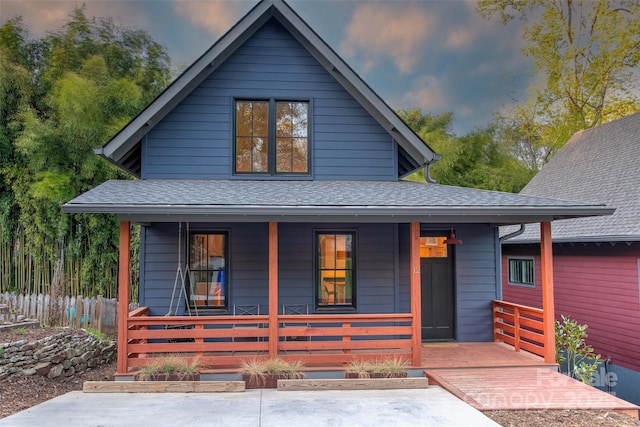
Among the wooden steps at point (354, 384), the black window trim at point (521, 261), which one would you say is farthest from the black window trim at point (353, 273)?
the black window trim at point (521, 261)

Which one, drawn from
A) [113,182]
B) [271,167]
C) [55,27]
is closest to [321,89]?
[271,167]

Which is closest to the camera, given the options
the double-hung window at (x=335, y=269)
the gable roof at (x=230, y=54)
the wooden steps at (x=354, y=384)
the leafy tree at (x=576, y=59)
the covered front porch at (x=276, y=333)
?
the wooden steps at (x=354, y=384)

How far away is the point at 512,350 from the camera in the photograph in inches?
281

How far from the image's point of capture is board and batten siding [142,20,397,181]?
759cm

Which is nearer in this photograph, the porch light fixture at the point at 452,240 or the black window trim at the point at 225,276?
the black window trim at the point at 225,276

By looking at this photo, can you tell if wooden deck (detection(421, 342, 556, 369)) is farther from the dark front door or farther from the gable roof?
the gable roof

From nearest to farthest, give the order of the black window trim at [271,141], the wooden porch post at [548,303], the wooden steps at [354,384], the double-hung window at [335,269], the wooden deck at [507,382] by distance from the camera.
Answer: the wooden deck at [507,382] < the wooden steps at [354,384] < the wooden porch post at [548,303] < the double-hung window at [335,269] < the black window trim at [271,141]

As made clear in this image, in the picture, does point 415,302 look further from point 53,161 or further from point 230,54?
point 53,161

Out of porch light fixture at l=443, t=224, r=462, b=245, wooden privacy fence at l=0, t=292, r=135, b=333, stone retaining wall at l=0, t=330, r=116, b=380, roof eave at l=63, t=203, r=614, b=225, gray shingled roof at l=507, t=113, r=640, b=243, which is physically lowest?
stone retaining wall at l=0, t=330, r=116, b=380

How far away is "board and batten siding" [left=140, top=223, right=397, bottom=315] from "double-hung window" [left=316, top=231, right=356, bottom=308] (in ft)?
0.41

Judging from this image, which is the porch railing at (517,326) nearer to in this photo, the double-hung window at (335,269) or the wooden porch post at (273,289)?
the double-hung window at (335,269)

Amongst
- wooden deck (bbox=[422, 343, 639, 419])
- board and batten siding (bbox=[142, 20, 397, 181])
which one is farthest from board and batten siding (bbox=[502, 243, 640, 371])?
board and batten siding (bbox=[142, 20, 397, 181])

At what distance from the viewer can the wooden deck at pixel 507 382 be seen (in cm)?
496

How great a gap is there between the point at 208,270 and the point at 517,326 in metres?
5.27
